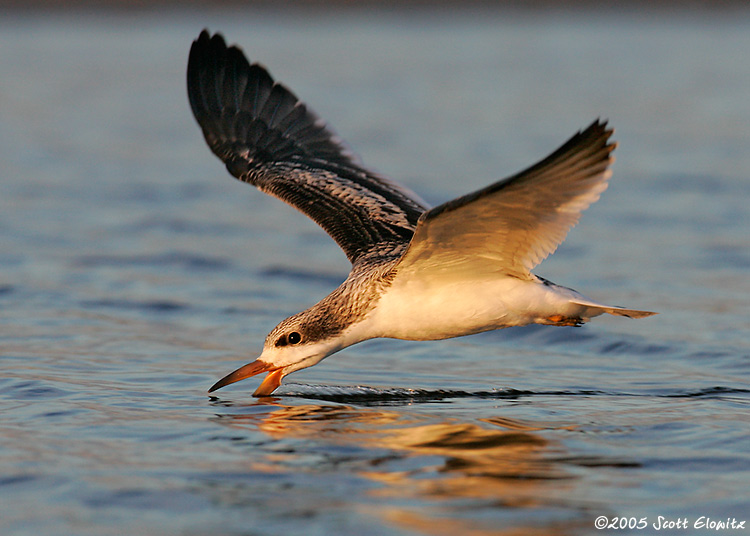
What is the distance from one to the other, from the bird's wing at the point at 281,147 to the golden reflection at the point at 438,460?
1.99 metres

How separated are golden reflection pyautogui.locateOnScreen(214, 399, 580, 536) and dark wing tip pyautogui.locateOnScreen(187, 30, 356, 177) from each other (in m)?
2.83

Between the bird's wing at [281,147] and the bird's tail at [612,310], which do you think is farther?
the bird's wing at [281,147]

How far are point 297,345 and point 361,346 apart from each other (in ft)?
6.60

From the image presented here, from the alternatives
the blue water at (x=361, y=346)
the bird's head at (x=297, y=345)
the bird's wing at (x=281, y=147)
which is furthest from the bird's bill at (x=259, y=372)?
the bird's wing at (x=281, y=147)

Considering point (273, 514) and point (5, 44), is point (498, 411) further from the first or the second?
point (5, 44)

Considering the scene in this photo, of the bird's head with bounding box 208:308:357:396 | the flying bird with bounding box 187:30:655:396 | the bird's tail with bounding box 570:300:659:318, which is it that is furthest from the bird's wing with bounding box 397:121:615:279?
the bird's head with bounding box 208:308:357:396

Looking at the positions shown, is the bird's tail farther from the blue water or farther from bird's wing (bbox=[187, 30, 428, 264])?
bird's wing (bbox=[187, 30, 428, 264])

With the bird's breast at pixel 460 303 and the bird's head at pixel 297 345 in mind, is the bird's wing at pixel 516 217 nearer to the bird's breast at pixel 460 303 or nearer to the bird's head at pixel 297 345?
the bird's breast at pixel 460 303

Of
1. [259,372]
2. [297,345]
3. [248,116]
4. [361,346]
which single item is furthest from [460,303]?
[248,116]

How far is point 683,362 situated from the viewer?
9.15m

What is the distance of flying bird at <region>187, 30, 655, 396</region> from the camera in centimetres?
657

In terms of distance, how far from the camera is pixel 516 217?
22.6 ft

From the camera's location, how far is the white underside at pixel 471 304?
299 inches

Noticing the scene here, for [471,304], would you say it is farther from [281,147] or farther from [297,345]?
[281,147]
